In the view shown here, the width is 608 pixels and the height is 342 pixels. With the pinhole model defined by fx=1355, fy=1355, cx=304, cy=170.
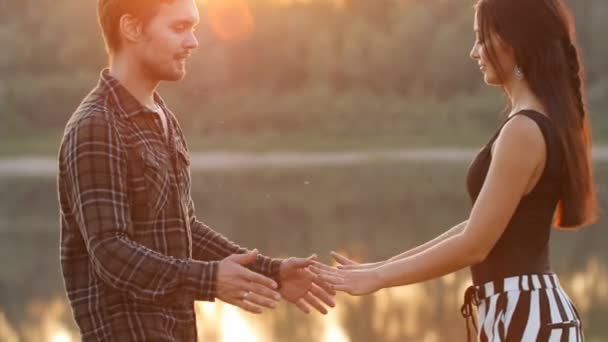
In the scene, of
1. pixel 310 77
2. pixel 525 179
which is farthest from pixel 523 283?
pixel 310 77

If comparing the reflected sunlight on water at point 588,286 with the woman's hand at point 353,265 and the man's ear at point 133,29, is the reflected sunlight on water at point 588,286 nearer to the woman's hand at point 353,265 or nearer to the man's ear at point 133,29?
the woman's hand at point 353,265

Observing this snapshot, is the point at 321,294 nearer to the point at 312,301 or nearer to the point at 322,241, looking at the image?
the point at 312,301

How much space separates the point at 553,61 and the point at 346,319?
5732 mm

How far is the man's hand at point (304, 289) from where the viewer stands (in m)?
3.26

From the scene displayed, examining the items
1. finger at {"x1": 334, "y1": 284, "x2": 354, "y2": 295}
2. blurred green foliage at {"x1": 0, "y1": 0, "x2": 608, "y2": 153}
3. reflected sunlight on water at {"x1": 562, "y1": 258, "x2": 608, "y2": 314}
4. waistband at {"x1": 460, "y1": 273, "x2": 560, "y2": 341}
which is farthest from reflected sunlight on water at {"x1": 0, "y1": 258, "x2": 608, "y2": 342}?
blurred green foliage at {"x1": 0, "y1": 0, "x2": 608, "y2": 153}

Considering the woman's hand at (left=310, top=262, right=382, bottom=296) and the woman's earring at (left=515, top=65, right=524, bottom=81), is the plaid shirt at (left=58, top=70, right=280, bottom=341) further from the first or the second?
the woman's earring at (left=515, top=65, right=524, bottom=81)

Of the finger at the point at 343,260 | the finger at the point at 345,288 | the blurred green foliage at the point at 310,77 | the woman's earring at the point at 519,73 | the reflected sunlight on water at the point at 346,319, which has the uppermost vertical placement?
the blurred green foliage at the point at 310,77

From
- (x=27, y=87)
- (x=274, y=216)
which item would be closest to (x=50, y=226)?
(x=274, y=216)

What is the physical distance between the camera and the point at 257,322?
844 centimetres

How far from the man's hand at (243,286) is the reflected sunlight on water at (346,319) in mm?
5038

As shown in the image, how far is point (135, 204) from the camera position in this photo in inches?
106

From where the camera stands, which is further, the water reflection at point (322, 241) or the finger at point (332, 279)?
the water reflection at point (322, 241)

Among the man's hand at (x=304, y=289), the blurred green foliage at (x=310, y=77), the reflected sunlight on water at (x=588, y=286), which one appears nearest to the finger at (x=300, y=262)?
the man's hand at (x=304, y=289)

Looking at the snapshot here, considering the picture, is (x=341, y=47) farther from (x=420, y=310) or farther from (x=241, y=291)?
(x=241, y=291)
